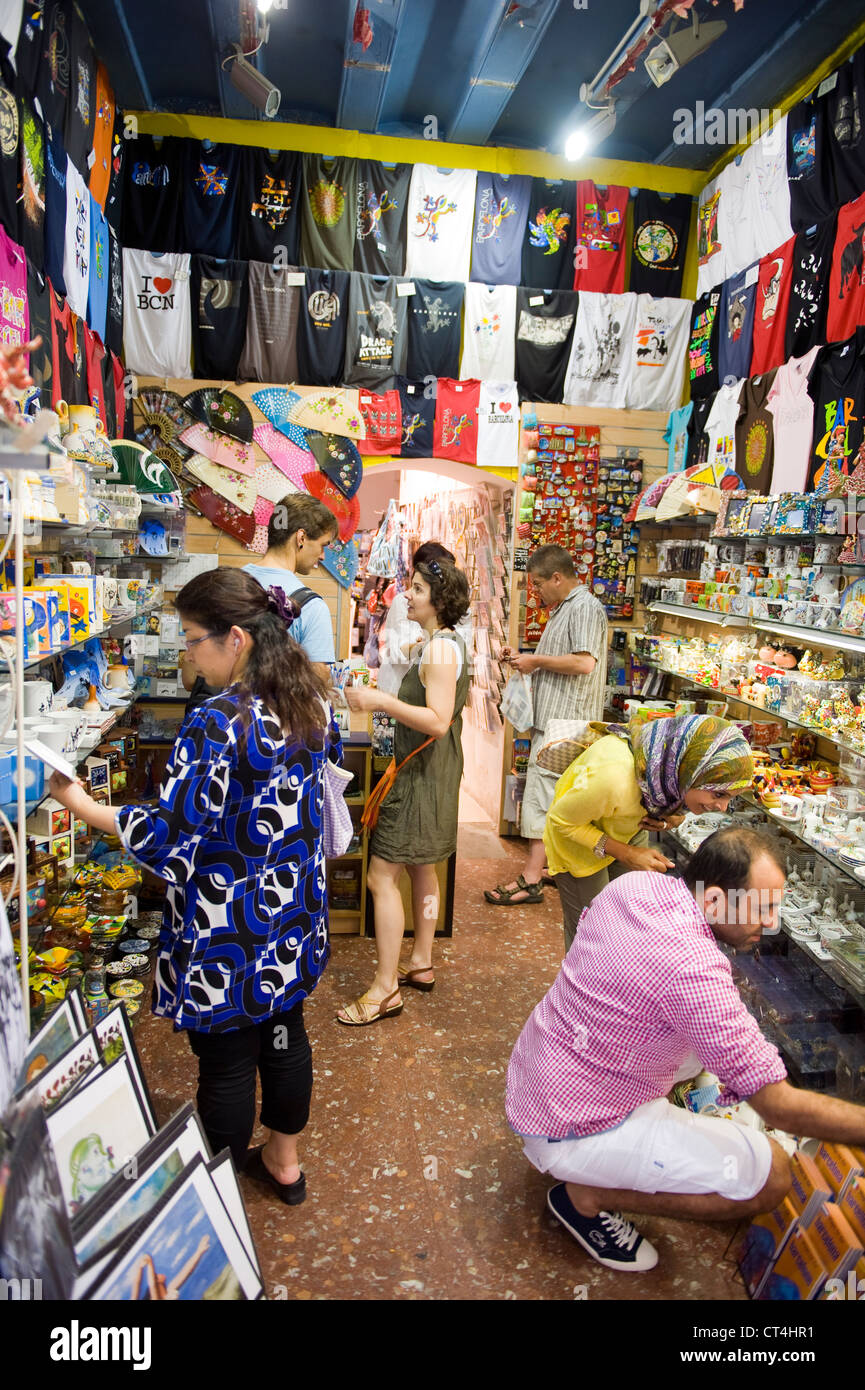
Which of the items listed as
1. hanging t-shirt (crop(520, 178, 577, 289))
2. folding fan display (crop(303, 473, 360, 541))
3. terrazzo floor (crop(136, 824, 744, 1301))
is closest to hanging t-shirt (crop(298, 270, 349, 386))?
folding fan display (crop(303, 473, 360, 541))

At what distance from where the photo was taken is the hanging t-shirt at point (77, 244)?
3918 millimetres

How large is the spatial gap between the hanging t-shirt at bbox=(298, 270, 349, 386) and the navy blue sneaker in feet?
16.7

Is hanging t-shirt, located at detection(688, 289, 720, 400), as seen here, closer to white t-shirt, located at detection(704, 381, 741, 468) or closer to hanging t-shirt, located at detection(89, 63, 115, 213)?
white t-shirt, located at detection(704, 381, 741, 468)

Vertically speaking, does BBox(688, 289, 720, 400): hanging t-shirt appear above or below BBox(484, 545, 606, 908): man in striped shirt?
above

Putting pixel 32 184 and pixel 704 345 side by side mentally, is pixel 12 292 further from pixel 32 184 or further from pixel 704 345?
pixel 704 345

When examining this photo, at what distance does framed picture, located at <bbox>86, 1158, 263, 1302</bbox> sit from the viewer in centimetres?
114

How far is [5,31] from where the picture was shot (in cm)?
289

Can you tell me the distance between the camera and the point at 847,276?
13.5ft

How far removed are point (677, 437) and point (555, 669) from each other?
A: 2.38 metres

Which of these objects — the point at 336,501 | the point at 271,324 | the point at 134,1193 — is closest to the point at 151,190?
the point at 271,324

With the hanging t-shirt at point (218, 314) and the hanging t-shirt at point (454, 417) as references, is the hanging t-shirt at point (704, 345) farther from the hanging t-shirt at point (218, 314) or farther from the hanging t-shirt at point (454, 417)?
the hanging t-shirt at point (218, 314)

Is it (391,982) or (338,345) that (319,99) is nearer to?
(338,345)

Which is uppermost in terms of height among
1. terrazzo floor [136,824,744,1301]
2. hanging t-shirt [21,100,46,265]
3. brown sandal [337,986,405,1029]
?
hanging t-shirt [21,100,46,265]

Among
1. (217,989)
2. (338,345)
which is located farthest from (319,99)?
(217,989)
